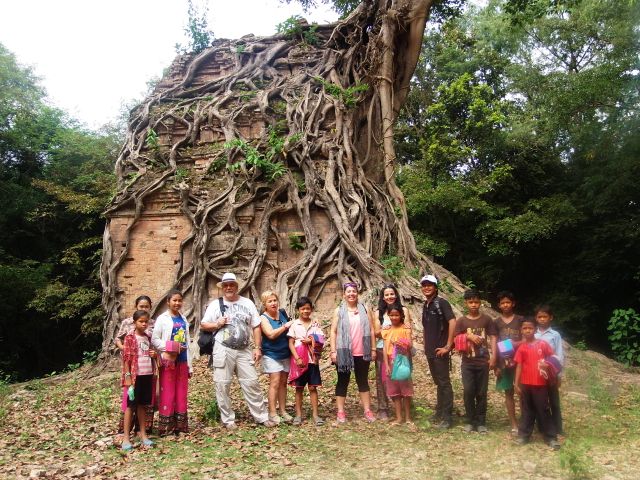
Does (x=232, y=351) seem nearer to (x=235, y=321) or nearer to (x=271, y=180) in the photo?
(x=235, y=321)

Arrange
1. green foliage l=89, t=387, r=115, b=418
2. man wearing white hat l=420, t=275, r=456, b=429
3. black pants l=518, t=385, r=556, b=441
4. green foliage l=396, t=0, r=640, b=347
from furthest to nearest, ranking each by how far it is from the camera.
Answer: green foliage l=396, t=0, r=640, b=347 → green foliage l=89, t=387, r=115, b=418 → man wearing white hat l=420, t=275, r=456, b=429 → black pants l=518, t=385, r=556, b=441

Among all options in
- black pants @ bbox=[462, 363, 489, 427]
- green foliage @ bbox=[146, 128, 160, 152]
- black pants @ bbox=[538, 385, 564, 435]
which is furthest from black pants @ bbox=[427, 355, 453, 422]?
green foliage @ bbox=[146, 128, 160, 152]

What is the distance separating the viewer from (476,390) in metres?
4.68

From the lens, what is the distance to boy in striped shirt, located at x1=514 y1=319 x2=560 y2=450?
4.24 m

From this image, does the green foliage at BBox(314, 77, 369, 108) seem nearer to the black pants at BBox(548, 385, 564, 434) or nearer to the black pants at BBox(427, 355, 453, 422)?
the black pants at BBox(427, 355, 453, 422)

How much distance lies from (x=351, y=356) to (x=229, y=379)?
1156mm

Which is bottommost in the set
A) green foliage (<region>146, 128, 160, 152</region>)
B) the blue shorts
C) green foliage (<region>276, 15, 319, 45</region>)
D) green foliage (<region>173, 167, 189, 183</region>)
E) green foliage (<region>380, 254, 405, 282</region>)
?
the blue shorts

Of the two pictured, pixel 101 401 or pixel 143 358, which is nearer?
pixel 143 358

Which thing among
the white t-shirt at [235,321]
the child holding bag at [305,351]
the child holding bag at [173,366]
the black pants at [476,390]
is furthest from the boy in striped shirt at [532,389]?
the child holding bag at [173,366]

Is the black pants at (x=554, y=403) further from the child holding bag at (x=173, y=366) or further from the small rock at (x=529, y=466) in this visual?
the child holding bag at (x=173, y=366)

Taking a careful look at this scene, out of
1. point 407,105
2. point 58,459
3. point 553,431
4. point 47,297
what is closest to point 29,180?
point 47,297

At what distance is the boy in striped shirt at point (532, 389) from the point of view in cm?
424

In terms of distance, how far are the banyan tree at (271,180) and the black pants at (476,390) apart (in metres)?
3.32

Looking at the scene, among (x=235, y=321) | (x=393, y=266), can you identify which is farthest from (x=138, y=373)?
(x=393, y=266)
